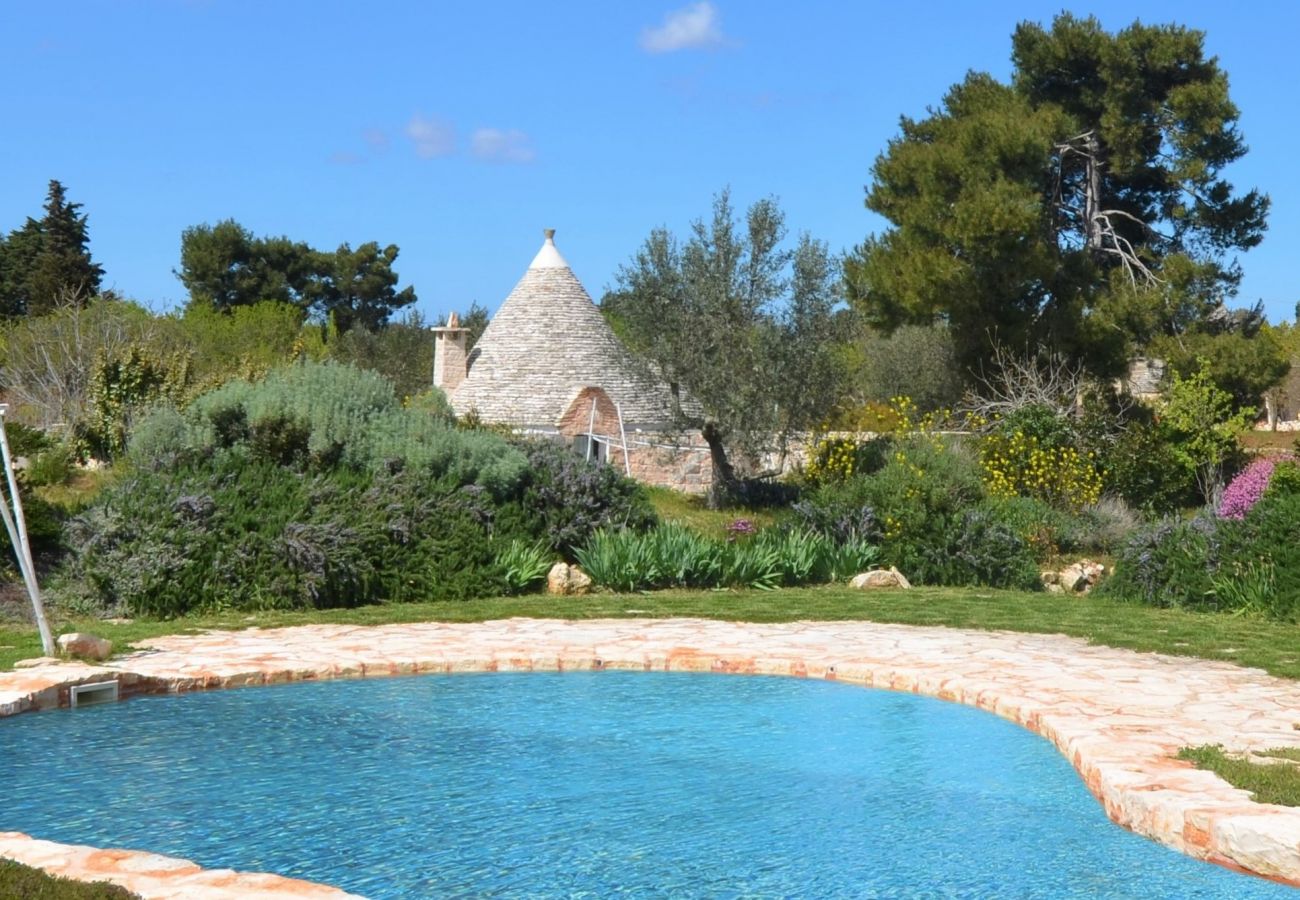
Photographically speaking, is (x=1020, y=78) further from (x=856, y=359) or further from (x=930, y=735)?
(x=930, y=735)

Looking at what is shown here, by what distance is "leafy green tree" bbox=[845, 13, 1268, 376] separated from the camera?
3209cm

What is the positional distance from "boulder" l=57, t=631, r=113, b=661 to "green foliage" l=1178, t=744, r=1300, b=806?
779 cm

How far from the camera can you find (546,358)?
2984cm

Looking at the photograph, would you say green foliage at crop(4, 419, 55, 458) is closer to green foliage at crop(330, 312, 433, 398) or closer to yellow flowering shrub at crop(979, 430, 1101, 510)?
yellow flowering shrub at crop(979, 430, 1101, 510)

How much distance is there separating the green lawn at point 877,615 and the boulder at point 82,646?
59 centimetres

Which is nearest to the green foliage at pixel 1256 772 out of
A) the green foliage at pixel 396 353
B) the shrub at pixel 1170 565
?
the shrub at pixel 1170 565

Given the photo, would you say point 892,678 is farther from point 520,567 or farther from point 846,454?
point 846,454

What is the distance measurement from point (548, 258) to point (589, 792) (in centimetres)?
2402

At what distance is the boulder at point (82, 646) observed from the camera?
10.8 meters

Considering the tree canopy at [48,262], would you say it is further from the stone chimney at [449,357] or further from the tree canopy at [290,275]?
the stone chimney at [449,357]

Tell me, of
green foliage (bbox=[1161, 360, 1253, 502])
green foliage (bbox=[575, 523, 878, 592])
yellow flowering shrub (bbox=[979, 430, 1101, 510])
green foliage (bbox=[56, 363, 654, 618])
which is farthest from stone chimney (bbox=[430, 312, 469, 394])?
green foliage (bbox=[575, 523, 878, 592])

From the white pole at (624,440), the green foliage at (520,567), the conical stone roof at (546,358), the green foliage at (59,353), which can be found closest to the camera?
the green foliage at (520,567)

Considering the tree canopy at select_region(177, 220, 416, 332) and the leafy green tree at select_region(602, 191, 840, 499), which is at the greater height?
the tree canopy at select_region(177, 220, 416, 332)

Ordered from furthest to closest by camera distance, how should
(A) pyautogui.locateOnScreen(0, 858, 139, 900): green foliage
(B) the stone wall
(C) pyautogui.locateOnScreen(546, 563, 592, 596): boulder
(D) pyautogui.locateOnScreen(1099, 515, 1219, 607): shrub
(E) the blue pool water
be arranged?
1. (B) the stone wall
2. (C) pyautogui.locateOnScreen(546, 563, 592, 596): boulder
3. (D) pyautogui.locateOnScreen(1099, 515, 1219, 607): shrub
4. (E) the blue pool water
5. (A) pyautogui.locateOnScreen(0, 858, 139, 900): green foliage
